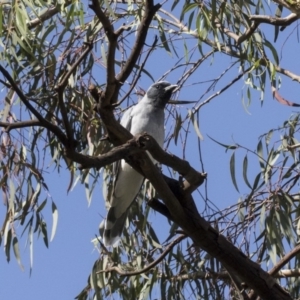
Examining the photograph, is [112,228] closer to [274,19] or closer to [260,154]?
[260,154]

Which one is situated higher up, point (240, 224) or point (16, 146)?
point (16, 146)

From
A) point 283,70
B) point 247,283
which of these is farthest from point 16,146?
point 283,70

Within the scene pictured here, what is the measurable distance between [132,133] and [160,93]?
331 mm

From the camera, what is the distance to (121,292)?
4285 mm

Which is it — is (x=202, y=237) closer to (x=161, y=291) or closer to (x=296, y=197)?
(x=161, y=291)

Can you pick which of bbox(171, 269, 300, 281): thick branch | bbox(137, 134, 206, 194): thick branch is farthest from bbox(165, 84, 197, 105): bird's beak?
bbox(137, 134, 206, 194): thick branch

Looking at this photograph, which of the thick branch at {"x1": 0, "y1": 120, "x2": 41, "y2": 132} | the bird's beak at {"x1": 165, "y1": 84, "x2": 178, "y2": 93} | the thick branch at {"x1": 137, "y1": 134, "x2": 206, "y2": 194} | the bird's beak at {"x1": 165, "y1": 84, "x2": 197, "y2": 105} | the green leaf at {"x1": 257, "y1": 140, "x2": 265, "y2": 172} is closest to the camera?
the thick branch at {"x1": 0, "y1": 120, "x2": 41, "y2": 132}

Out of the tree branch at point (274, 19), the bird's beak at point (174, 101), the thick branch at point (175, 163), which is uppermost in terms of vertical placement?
the bird's beak at point (174, 101)

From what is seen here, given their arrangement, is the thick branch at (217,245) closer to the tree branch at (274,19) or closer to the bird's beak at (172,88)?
the tree branch at (274,19)

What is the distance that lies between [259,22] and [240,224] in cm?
96

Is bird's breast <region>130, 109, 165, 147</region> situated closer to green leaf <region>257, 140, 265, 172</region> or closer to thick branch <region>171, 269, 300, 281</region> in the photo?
green leaf <region>257, 140, 265, 172</region>

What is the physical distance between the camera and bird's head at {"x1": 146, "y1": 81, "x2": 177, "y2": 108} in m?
4.58

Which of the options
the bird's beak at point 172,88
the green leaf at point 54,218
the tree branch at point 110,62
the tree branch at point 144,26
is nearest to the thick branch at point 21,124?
the tree branch at point 110,62

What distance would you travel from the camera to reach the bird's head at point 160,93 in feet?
15.0
